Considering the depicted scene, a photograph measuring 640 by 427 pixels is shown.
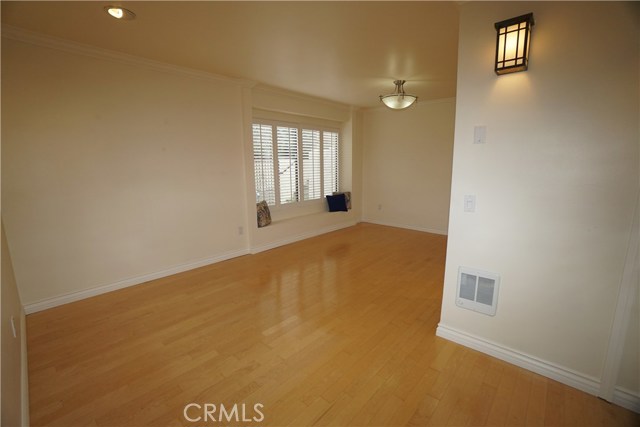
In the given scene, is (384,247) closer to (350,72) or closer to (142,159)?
(350,72)

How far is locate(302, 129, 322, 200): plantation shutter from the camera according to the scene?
18.0 ft

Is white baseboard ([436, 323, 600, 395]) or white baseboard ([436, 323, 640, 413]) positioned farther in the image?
white baseboard ([436, 323, 600, 395])

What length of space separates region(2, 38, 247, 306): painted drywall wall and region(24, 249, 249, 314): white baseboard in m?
0.04

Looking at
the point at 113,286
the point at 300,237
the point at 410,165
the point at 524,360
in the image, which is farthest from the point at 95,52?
the point at 410,165

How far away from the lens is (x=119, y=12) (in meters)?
2.13

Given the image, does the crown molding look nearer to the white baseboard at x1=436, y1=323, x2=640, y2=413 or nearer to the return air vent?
the return air vent

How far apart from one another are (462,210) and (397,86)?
2740 millimetres

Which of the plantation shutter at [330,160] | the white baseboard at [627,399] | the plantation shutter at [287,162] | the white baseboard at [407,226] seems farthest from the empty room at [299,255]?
the plantation shutter at [330,160]

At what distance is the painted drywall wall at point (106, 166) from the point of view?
2.63m

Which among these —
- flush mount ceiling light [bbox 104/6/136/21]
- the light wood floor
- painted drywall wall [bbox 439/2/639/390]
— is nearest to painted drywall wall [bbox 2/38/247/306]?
the light wood floor

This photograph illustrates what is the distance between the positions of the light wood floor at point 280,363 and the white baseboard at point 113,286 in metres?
0.08

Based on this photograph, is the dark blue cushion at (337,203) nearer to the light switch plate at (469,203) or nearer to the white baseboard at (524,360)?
the white baseboard at (524,360)

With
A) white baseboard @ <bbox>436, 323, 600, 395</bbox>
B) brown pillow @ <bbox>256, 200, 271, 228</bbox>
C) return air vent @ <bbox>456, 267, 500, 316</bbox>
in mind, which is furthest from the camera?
brown pillow @ <bbox>256, 200, 271, 228</bbox>

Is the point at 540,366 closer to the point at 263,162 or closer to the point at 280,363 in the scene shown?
the point at 280,363
